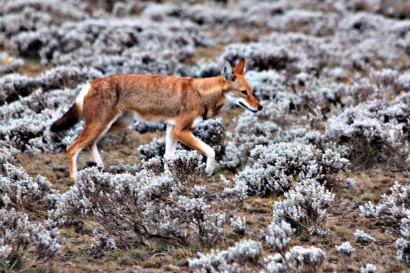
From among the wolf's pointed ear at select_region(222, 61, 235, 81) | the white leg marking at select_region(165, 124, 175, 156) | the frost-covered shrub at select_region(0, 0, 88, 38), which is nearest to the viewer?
the wolf's pointed ear at select_region(222, 61, 235, 81)

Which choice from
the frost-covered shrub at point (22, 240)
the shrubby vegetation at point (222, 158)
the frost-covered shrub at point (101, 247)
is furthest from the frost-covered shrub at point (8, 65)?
the frost-covered shrub at point (22, 240)

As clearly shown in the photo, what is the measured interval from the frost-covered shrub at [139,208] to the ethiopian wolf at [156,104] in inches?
58.2

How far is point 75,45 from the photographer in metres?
13.9

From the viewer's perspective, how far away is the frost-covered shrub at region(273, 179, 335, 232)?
19.1ft

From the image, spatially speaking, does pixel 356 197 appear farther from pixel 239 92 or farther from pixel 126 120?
pixel 126 120

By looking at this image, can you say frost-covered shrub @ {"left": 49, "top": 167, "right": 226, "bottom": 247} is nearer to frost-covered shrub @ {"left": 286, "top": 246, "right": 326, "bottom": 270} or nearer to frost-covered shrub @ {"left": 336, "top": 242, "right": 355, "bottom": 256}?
frost-covered shrub @ {"left": 286, "top": 246, "right": 326, "bottom": 270}

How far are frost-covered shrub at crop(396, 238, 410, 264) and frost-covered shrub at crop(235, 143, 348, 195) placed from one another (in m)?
1.58

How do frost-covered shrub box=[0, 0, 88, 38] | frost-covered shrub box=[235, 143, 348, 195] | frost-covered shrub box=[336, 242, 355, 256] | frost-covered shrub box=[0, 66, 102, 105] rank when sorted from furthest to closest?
frost-covered shrub box=[0, 0, 88, 38] → frost-covered shrub box=[0, 66, 102, 105] → frost-covered shrub box=[235, 143, 348, 195] → frost-covered shrub box=[336, 242, 355, 256]

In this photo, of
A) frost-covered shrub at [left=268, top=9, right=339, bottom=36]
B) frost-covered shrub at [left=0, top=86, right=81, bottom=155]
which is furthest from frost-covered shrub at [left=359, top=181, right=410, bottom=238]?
frost-covered shrub at [left=268, top=9, right=339, bottom=36]

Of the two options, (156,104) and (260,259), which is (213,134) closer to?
(156,104)

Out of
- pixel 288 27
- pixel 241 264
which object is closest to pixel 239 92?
pixel 241 264

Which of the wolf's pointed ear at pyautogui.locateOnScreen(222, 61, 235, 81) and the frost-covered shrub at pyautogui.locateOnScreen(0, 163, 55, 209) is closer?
the frost-covered shrub at pyautogui.locateOnScreen(0, 163, 55, 209)

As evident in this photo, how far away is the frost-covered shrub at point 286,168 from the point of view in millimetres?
6934

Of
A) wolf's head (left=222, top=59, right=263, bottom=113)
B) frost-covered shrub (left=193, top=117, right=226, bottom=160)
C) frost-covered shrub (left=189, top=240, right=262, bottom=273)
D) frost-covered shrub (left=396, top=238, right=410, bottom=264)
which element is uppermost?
wolf's head (left=222, top=59, right=263, bottom=113)
